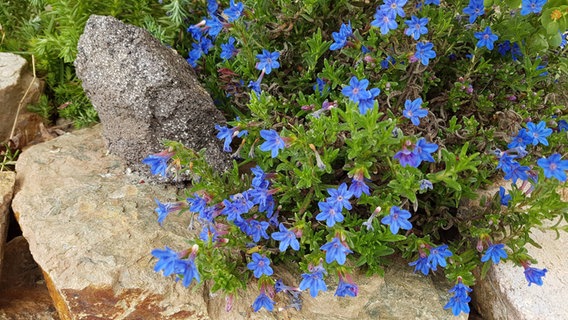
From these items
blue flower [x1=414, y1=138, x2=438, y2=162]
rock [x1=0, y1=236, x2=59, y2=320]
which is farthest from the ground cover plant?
rock [x1=0, y1=236, x2=59, y2=320]

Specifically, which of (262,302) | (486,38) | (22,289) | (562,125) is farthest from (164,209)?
(562,125)

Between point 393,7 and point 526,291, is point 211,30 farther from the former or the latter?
point 526,291

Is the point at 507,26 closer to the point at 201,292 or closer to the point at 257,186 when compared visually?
the point at 257,186

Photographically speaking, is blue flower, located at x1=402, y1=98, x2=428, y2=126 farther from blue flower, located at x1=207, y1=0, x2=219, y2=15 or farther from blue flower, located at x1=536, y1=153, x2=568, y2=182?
blue flower, located at x1=207, y1=0, x2=219, y2=15

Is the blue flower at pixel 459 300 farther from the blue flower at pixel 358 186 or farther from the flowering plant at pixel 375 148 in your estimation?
the blue flower at pixel 358 186

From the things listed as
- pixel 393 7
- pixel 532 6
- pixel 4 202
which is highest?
pixel 532 6

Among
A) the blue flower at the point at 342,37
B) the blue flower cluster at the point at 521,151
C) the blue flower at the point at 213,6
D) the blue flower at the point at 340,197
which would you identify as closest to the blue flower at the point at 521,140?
the blue flower cluster at the point at 521,151

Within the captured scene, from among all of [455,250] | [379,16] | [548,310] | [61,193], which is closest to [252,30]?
[379,16]
